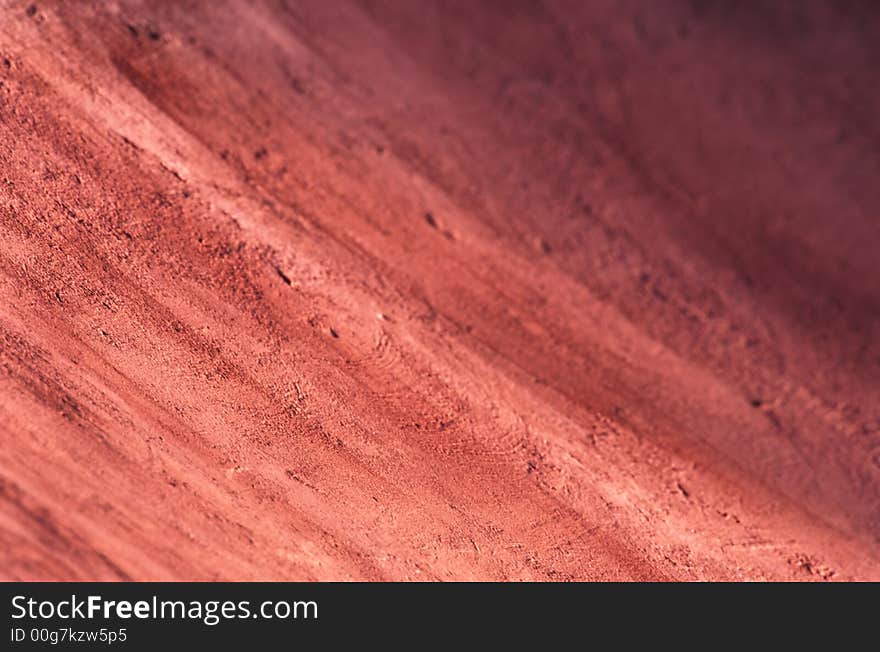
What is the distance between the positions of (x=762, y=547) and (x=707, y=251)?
1.45 meters

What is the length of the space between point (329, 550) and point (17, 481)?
1523mm

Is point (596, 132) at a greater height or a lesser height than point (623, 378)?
greater

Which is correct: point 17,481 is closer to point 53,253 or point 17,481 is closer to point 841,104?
point 53,253

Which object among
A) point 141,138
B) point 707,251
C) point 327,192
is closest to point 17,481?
point 141,138

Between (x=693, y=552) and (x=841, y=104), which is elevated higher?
(x=841, y=104)

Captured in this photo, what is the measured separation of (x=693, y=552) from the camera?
2188mm

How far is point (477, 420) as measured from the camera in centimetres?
220

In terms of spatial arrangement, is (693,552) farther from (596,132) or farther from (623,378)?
(596,132)

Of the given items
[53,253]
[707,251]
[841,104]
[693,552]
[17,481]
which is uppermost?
[841,104]

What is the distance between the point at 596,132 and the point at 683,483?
174 cm

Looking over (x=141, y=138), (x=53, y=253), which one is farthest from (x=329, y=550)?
(x=141, y=138)

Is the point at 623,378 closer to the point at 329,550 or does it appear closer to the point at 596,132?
the point at 596,132

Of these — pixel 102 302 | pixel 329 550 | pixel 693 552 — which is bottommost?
pixel 329 550

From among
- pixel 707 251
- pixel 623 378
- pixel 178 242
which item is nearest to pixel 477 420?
pixel 623 378
